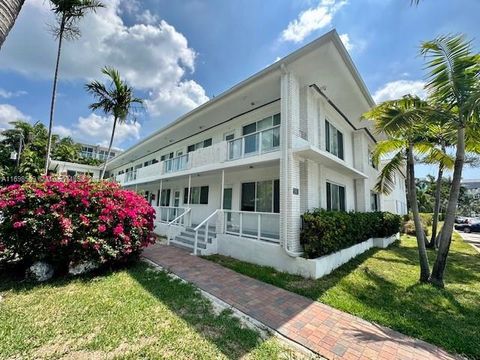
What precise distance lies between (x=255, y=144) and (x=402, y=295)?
6909 mm

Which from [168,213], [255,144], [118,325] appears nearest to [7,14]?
[118,325]

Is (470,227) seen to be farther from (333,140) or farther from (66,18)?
(66,18)

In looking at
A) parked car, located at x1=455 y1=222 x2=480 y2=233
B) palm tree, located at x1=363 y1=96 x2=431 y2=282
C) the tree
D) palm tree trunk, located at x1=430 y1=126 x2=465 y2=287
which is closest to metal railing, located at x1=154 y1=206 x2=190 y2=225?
palm tree, located at x1=363 y1=96 x2=431 y2=282

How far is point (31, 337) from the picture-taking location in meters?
3.59

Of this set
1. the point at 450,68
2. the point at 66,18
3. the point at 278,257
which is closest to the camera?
the point at 450,68

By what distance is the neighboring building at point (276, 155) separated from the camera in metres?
7.96

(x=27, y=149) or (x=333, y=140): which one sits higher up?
(x=27, y=149)

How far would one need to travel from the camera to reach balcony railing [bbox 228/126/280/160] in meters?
8.94

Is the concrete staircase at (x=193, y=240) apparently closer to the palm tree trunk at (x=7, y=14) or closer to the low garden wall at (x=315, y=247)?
the low garden wall at (x=315, y=247)

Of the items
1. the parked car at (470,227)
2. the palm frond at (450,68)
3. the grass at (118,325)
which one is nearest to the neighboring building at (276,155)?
the palm frond at (450,68)

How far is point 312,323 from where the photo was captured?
14.2 ft

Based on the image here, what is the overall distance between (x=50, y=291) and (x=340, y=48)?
441 inches

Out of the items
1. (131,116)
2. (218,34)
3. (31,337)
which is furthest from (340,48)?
(131,116)

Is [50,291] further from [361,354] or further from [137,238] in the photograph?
[361,354]
